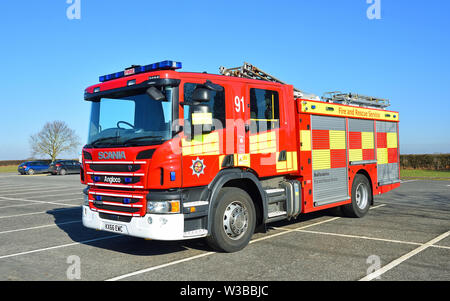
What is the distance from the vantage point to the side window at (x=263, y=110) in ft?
21.0

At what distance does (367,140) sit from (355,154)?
2.25 feet

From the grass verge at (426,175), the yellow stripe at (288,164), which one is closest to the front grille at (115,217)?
the yellow stripe at (288,164)

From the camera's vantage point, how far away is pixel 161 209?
5.20 meters

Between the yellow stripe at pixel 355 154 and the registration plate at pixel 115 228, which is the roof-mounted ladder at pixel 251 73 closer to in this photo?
the yellow stripe at pixel 355 154

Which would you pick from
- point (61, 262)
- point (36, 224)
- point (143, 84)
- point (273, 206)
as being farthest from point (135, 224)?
point (36, 224)

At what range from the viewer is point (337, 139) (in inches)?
331

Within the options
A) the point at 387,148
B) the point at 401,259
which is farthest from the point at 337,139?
the point at 401,259

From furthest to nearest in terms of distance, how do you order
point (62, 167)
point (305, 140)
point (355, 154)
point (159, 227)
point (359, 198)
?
point (62, 167), point (359, 198), point (355, 154), point (305, 140), point (159, 227)

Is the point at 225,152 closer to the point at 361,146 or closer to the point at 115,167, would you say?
the point at 115,167

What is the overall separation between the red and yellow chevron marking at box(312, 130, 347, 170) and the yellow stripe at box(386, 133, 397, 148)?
7.58 feet

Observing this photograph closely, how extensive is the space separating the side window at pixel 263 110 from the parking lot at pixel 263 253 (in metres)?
1.95

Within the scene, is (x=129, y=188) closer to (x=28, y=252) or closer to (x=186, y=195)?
(x=186, y=195)

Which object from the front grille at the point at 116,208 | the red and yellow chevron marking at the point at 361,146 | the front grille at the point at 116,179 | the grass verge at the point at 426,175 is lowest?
the grass verge at the point at 426,175

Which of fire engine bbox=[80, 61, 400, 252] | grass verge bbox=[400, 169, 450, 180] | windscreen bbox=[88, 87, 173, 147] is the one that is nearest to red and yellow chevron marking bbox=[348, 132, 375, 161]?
fire engine bbox=[80, 61, 400, 252]
